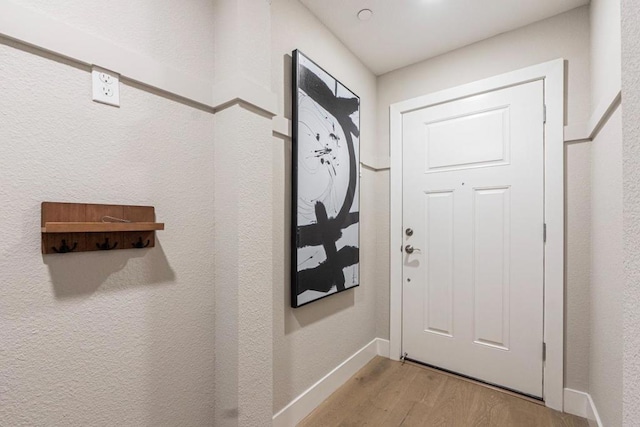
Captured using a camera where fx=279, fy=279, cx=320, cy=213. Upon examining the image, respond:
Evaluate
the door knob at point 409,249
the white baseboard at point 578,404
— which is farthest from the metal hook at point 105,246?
the white baseboard at point 578,404

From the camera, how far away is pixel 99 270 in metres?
→ 1.00

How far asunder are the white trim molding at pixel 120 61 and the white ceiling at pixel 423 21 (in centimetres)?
92

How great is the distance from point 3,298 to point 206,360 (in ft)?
2.52

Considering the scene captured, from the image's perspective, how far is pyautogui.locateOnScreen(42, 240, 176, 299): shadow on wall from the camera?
910 millimetres

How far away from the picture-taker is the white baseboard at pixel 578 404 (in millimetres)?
1636

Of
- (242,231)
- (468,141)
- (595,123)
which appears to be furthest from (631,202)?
(468,141)

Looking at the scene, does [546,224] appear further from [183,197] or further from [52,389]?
[52,389]

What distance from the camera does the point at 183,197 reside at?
123 cm

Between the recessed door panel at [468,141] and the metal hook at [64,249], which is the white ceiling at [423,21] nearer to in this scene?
the recessed door panel at [468,141]

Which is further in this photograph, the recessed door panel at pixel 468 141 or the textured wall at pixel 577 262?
the recessed door panel at pixel 468 141

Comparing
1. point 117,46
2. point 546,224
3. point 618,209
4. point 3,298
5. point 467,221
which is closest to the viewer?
point 3,298

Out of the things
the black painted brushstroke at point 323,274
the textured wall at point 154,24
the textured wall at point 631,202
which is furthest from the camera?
the black painted brushstroke at point 323,274

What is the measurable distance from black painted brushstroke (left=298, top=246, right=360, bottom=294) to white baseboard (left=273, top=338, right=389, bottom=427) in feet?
2.03

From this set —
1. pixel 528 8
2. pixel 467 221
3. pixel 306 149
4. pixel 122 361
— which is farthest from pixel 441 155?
pixel 122 361
